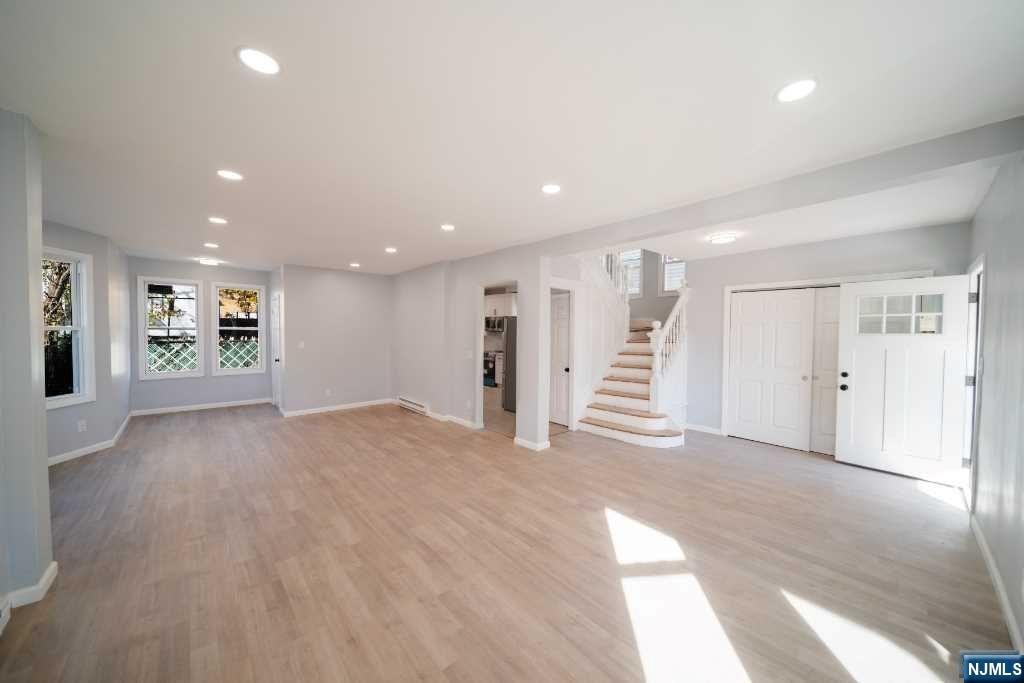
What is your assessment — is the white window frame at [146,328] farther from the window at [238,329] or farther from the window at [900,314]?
the window at [900,314]

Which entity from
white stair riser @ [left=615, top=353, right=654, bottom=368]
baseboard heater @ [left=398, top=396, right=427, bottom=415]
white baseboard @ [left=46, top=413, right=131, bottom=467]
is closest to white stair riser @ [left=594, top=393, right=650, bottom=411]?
white stair riser @ [left=615, top=353, right=654, bottom=368]

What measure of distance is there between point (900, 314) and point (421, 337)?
6.38m

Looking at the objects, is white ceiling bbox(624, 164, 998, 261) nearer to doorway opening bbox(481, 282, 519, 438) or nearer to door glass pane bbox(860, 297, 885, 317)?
door glass pane bbox(860, 297, 885, 317)

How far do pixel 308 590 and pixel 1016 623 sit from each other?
3656 mm

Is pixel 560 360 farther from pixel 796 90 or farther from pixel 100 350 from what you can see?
pixel 100 350

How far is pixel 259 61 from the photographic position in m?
1.50

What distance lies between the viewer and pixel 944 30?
4.33ft

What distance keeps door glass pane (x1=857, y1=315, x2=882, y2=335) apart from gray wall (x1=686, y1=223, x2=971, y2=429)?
0.54 meters

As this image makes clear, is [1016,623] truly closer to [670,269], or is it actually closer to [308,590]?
[308,590]

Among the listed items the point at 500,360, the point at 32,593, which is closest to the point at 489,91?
the point at 32,593

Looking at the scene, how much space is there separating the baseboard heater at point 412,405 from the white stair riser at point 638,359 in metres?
3.47

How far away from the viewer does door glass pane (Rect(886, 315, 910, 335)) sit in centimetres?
383

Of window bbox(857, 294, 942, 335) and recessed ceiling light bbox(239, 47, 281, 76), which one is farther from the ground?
recessed ceiling light bbox(239, 47, 281, 76)

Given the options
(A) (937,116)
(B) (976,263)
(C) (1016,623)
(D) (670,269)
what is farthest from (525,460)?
(D) (670,269)
